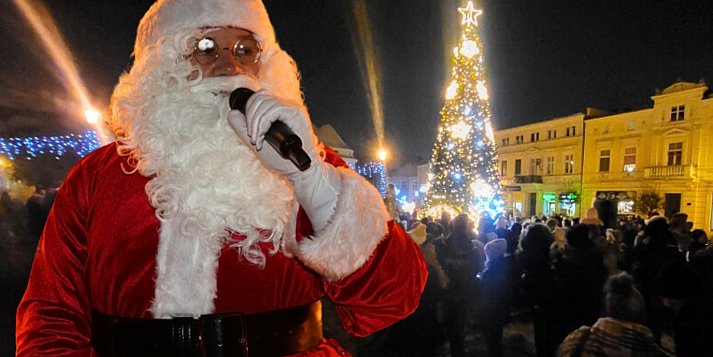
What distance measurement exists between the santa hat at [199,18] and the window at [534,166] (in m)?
35.2

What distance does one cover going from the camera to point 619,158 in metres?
27.5

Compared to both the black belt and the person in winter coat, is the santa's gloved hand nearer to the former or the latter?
the black belt

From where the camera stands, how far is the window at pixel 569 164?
101 ft

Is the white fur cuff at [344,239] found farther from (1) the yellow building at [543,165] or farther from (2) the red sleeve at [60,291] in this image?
(1) the yellow building at [543,165]

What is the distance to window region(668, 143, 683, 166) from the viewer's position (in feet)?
78.6

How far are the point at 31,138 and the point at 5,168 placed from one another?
4.71 feet

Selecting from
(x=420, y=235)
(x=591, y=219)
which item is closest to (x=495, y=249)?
(x=420, y=235)

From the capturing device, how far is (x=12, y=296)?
17.0ft

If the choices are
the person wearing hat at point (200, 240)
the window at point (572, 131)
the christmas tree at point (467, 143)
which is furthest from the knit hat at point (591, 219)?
the window at point (572, 131)

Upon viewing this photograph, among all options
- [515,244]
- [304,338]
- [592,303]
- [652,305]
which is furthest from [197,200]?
[515,244]

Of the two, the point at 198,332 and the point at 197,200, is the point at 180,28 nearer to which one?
the point at 197,200

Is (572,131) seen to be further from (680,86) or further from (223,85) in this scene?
(223,85)

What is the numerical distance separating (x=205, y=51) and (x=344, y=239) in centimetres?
87

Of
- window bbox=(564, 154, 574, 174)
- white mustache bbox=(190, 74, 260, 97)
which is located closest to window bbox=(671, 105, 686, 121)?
window bbox=(564, 154, 574, 174)
